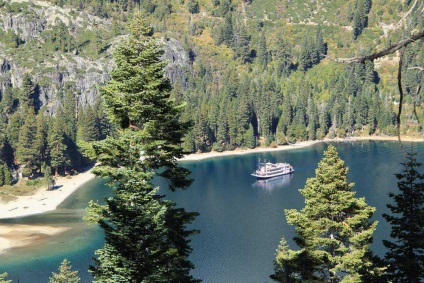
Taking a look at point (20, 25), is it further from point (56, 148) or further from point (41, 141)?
point (56, 148)

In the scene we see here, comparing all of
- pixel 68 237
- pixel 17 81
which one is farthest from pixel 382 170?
pixel 17 81

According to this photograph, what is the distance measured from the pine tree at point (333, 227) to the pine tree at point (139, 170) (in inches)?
371

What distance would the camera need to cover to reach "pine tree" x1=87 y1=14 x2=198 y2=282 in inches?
661

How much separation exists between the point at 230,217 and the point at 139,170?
65627 mm

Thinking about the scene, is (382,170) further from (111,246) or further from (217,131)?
(111,246)

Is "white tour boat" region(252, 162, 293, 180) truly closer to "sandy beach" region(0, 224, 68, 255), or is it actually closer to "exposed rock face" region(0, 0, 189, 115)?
"sandy beach" region(0, 224, 68, 255)

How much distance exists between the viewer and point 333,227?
88.6 feet

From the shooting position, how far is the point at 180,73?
199m

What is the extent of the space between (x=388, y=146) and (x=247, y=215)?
87.0 m

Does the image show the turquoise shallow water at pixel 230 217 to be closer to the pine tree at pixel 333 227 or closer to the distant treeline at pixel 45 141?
the distant treeline at pixel 45 141

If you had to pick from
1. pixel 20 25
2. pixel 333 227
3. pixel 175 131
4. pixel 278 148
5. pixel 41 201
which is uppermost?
pixel 20 25

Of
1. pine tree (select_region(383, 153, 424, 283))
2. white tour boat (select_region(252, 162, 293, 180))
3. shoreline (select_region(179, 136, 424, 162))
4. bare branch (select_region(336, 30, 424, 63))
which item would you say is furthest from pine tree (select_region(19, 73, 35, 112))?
bare branch (select_region(336, 30, 424, 63))

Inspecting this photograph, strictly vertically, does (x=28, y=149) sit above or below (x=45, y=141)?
below

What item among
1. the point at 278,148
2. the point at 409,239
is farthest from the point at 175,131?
the point at 278,148
